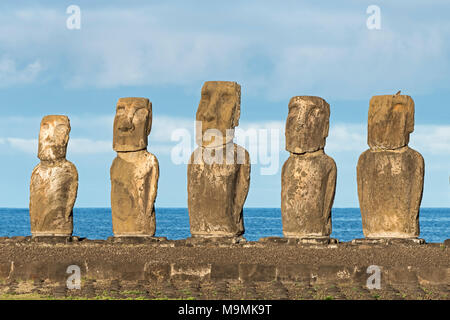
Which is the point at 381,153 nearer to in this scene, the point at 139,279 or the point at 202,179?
the point at 202,179

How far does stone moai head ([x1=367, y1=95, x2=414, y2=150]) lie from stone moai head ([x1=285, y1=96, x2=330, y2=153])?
0.95m

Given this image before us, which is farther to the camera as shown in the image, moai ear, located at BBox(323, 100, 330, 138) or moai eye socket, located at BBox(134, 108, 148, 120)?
moai eye socket, located at BBox(134, 108, 148, 120)

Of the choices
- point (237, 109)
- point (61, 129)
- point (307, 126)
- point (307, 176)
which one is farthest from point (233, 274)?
point (61, 129)

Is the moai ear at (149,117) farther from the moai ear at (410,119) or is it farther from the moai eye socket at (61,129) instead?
the moai ear at (410,119)

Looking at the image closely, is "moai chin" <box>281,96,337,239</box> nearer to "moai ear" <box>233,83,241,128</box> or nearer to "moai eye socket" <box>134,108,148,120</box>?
"moai ear" <box>233,83,241,128</box>

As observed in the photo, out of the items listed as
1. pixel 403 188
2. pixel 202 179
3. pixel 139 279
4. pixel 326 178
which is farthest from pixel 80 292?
pixel 403 188

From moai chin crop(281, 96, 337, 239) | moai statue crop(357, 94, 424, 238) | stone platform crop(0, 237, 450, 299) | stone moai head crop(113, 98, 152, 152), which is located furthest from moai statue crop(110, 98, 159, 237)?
moai statue crop(357, 94, 424, 238)

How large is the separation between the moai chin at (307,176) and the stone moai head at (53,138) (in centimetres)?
432

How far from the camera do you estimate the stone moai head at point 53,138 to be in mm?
17297

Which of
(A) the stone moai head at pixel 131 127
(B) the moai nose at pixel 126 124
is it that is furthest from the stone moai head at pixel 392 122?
(B) the moai nose at pixel 126 124

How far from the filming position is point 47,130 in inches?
683

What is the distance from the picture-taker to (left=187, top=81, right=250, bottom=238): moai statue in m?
16.1
